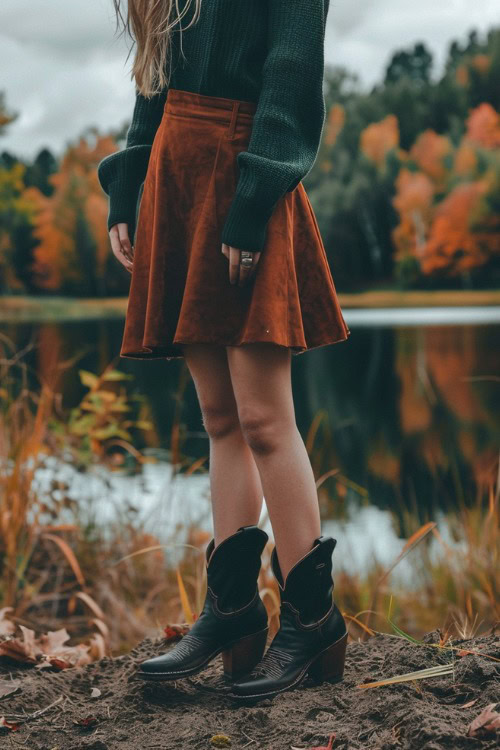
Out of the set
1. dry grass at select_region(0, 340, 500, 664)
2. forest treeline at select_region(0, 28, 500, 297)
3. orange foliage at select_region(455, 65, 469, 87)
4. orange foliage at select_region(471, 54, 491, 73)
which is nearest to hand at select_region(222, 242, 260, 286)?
dry grass at select_region(0, 340, 500, 664)

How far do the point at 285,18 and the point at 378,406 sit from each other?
10.5m

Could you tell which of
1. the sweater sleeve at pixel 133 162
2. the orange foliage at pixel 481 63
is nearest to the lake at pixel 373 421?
the sweater sleeve at pixel 133 162

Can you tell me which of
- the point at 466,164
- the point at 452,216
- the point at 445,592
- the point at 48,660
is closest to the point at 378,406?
the point at 445,592

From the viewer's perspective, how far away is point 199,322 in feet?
5.39

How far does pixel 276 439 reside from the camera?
5.53ft

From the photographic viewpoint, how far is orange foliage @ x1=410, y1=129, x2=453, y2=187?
36.1 m

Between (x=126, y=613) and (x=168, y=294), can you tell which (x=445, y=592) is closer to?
(x=126, y=613)

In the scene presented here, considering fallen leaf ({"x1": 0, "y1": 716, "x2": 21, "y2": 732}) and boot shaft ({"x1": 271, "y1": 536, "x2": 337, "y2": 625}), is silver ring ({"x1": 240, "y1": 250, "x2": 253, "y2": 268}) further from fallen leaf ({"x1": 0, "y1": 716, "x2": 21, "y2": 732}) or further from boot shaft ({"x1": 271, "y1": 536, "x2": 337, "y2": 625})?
fallen leaf ({"x1": 0, "y1": 716, "x2": 21, "y2": 732})

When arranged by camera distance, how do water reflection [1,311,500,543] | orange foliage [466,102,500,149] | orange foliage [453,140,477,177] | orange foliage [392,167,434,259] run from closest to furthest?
water reflection [1,311,500,543]
orange foliage [392,167,434,259]
orange foliage [453,140,477,177]
orange foliage [466,102,500,149]

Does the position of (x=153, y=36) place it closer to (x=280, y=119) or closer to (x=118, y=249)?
(x=280, y=119)

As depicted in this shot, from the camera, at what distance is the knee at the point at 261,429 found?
65.9 inches

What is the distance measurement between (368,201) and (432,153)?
5706 millimetres

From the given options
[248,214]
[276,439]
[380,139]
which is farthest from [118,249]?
[380,139]

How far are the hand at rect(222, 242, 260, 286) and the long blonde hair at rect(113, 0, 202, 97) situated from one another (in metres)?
0.41
